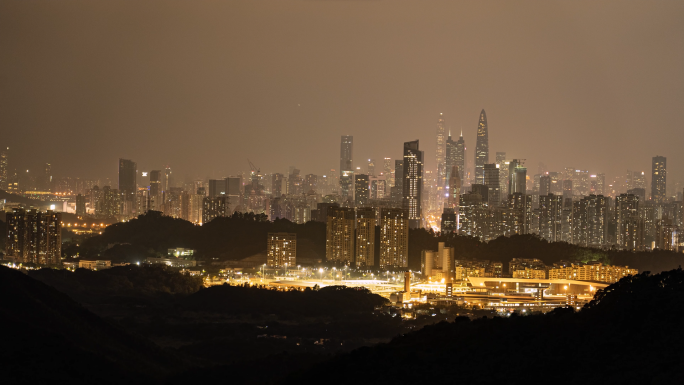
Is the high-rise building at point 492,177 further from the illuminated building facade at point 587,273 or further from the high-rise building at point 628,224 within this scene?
the illuminated building facade at point 587,273

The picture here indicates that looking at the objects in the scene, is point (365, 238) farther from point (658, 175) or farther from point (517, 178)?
point (658, 175)

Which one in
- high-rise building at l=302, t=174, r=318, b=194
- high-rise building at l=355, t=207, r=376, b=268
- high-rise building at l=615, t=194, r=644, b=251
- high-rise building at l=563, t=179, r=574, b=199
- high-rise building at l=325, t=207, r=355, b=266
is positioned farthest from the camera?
high-rise building at l=302, t=174, r=318, b=194

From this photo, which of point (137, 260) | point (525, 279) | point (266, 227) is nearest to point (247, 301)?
point (525, 279)

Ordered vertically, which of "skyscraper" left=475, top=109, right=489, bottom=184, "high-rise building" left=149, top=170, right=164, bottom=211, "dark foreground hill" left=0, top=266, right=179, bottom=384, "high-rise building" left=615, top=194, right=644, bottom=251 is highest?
"skyscraper" left=475, top=109, right=489, bottom=184

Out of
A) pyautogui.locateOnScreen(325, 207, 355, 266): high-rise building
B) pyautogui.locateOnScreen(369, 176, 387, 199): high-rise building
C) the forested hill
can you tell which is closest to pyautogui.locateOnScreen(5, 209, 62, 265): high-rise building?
the forested hill

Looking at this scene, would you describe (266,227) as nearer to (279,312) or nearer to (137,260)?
(137,260)

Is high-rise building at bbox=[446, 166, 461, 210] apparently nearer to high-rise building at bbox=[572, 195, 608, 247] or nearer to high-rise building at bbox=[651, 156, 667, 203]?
high-rise building at bbox=[651, 156, 667, 203]
